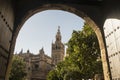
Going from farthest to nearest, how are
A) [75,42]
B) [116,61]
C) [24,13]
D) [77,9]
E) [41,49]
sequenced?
[41,49] → [75,42] → [77,9] → [24,13] → [116,61]

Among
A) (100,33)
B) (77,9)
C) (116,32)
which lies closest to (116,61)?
(116,32)

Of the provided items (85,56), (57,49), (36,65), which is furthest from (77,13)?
(57,49)

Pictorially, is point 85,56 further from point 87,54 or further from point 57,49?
point 57,49

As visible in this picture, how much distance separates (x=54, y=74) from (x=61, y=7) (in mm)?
23354

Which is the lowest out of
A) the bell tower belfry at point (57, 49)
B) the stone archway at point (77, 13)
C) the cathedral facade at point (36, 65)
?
the stone archway at point (77, 13)

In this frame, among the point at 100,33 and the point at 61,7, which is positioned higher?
the point at 61,7

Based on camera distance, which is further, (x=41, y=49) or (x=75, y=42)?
(x=41, y=49)

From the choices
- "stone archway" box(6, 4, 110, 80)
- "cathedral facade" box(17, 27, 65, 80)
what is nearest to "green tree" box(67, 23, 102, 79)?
"stone archway" box(6, 4, 110, 80)

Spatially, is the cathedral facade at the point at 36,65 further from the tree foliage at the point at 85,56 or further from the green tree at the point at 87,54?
the green tree at the point at 87,54

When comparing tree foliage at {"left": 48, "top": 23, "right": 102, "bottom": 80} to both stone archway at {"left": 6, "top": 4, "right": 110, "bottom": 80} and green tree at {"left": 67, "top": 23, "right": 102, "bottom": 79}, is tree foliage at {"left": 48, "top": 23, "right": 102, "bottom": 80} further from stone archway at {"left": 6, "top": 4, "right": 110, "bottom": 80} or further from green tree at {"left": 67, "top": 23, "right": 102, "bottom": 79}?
stone archway at {"left": 6, "top": 4, "right": 110, "bottom": 80}

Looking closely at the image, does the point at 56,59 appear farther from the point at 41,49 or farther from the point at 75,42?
the point at 75,42

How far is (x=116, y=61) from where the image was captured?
406 centimetres

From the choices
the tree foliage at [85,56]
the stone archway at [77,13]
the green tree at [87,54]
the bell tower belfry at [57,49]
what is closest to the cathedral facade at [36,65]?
the bell tower belfry at [57,49]

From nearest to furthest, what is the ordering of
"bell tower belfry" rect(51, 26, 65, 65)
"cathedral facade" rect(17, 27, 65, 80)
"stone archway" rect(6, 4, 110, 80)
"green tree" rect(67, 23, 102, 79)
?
"stone archway" rect(6, 4, 110, 80) → "green tree" rect(67, 23, 102, 79) → "cathedral facade" rect(17, 27, 65, 80) → "bell tower belfry" rect(51, 26, 65, 65)
